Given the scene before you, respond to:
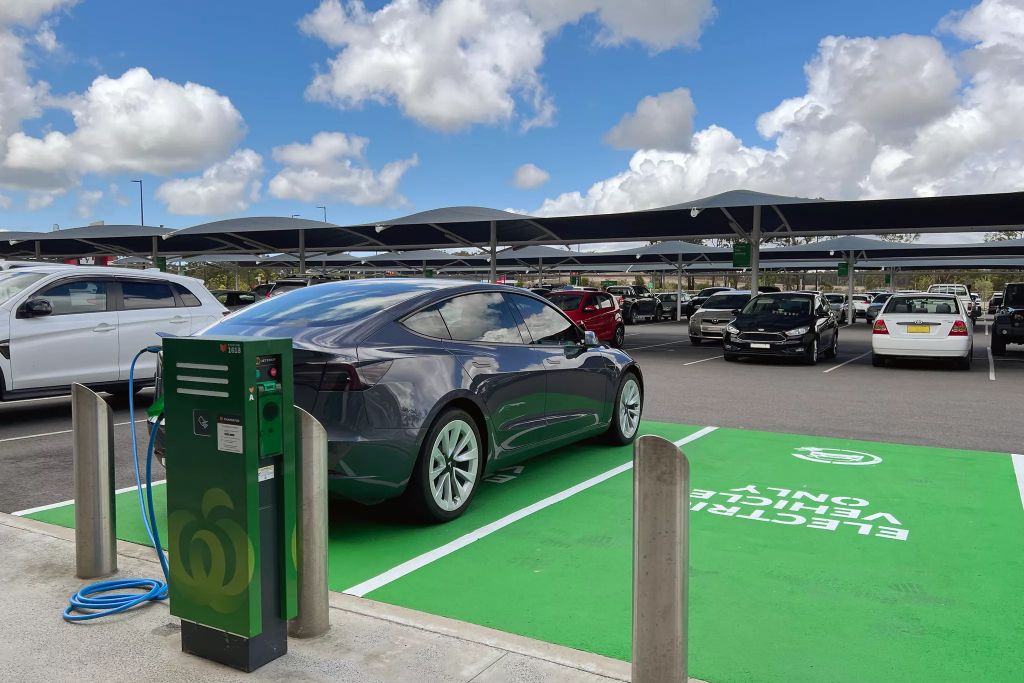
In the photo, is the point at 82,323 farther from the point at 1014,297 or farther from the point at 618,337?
the point at 1014,297

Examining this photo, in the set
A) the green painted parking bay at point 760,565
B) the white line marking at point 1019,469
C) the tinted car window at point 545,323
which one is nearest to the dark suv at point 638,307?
the white line marking at point 1019,469

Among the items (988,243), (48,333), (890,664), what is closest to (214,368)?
(890,664)

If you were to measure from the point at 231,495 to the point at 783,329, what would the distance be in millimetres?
14792

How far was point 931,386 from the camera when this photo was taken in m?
13.0

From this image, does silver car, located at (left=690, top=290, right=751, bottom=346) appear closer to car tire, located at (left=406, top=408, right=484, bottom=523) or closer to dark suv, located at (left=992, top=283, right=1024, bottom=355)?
dark suv, located at (left=992, top=283, right=1024, bottom=355)

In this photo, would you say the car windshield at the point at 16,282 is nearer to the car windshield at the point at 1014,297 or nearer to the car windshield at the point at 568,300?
the car windshield at the point at 568,300

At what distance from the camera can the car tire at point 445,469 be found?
4.78 m

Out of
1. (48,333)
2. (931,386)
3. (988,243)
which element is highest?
(988,243)

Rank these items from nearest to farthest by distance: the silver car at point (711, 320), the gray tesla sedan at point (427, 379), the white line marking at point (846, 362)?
the gray tesla sedan at point (427, 379)
the white line marking at point (846, 362)
the silver car at point (711, 320)

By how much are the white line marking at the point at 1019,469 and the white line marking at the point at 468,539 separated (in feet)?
9.74

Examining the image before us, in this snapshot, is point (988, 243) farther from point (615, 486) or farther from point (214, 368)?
point (214, 368)

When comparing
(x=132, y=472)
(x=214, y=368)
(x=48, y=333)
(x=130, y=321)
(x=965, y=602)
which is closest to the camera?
(x=214, y=368)

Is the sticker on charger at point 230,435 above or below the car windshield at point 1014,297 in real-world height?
below

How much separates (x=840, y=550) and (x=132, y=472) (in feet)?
17.9
